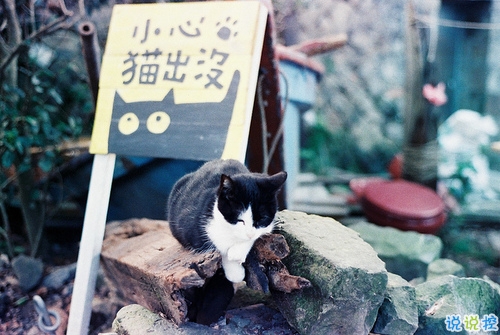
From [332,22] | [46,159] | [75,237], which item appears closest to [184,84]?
[46,159]

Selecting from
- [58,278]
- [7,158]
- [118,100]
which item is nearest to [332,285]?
[118,100]

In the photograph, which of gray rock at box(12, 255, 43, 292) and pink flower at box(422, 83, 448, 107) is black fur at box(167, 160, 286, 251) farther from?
pink flower at box(422, 83, 448, 107)

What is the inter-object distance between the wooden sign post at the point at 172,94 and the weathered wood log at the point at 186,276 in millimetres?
212

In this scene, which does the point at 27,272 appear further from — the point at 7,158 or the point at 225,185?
the point at 225,185

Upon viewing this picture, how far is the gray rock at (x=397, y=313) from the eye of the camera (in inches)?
53.2

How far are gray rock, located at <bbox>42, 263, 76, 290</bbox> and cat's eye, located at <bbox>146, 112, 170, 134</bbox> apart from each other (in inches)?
46.2

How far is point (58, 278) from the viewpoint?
2283 millimetres

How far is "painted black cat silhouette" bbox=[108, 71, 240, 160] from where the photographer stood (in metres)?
1.66

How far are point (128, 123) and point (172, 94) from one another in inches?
9.6

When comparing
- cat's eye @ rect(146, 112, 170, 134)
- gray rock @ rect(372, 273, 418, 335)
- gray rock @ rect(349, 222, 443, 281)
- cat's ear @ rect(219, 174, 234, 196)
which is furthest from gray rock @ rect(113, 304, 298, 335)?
gray rock @ rect(349, 222, 443, 281)

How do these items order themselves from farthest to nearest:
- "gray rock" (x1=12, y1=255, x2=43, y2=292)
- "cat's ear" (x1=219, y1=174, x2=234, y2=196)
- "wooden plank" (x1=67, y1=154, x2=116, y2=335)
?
"gray rock" (x1=12, y1=255, x2=43, y2=292) → "wooden plank" (x1=67, y1=154, x2=116, y2=335) → "cat's ear" (x1=219, y1=174, x2=234, y2=196)

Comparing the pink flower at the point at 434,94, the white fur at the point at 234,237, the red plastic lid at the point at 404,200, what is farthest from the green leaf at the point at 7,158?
the pink flower at the point at 434,94

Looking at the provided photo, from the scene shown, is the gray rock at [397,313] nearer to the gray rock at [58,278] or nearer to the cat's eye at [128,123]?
the cat's eye at [128,123]

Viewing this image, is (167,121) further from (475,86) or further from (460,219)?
(475,86)
